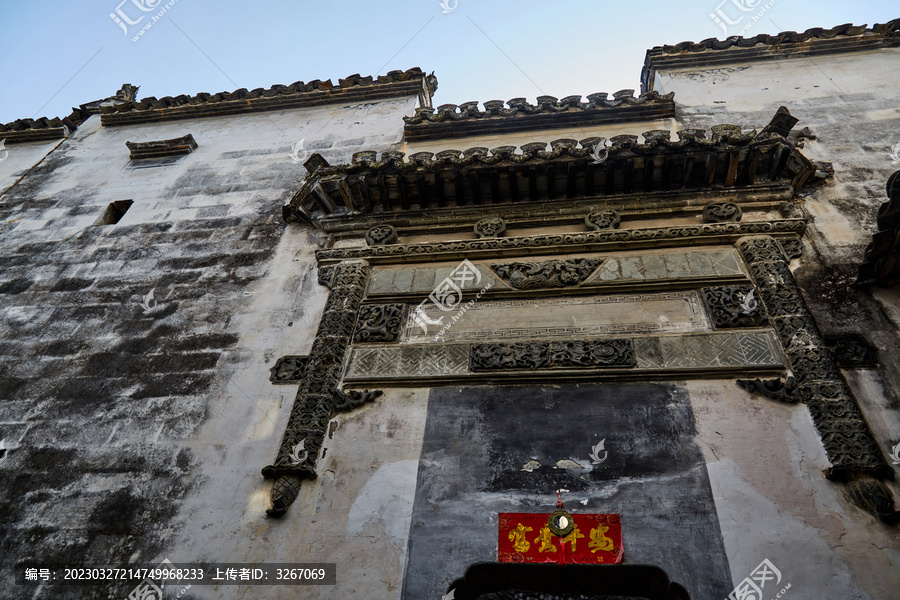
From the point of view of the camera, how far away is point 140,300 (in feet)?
27.1

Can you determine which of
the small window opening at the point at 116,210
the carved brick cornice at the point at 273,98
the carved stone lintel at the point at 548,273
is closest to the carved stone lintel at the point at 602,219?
the carved stone lintel at the point at 548,273

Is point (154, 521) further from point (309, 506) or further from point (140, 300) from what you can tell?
point (140, 300)

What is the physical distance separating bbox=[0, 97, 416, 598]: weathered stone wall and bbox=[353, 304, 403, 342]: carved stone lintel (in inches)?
27.2

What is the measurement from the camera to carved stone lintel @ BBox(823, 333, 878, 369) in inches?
226

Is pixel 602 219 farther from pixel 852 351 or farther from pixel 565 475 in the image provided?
pixel 565 475

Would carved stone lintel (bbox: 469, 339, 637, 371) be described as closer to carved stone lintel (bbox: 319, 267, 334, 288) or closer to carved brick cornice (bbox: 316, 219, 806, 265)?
carved brick cornice (bbox: 316, 219, 806, 265)

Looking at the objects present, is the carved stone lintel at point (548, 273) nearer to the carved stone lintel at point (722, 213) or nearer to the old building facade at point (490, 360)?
the old building facade at point (490, 360)

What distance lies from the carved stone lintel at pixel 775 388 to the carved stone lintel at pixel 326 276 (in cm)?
490

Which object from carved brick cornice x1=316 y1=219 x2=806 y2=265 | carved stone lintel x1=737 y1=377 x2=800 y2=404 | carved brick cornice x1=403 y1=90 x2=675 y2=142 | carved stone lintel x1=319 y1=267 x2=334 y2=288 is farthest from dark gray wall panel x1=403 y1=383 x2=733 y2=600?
carved brick cornice x1=403 y1=90 x2=675 y2=142

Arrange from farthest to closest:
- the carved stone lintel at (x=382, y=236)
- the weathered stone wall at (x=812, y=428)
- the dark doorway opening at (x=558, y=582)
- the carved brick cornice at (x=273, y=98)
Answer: the carved brick cornice at (x=273, y=98) → the carved stone lintel at (x=382, y=236) → the dark doorway opening at (x=558, y=582) → the weathered stone wall at (x=812, y=428)

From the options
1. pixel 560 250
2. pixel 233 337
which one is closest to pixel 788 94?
pixel 560 250

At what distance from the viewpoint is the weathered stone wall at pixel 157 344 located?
573 centimetres

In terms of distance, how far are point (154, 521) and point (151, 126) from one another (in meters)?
9.85

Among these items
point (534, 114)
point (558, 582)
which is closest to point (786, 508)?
point (558, 582)
